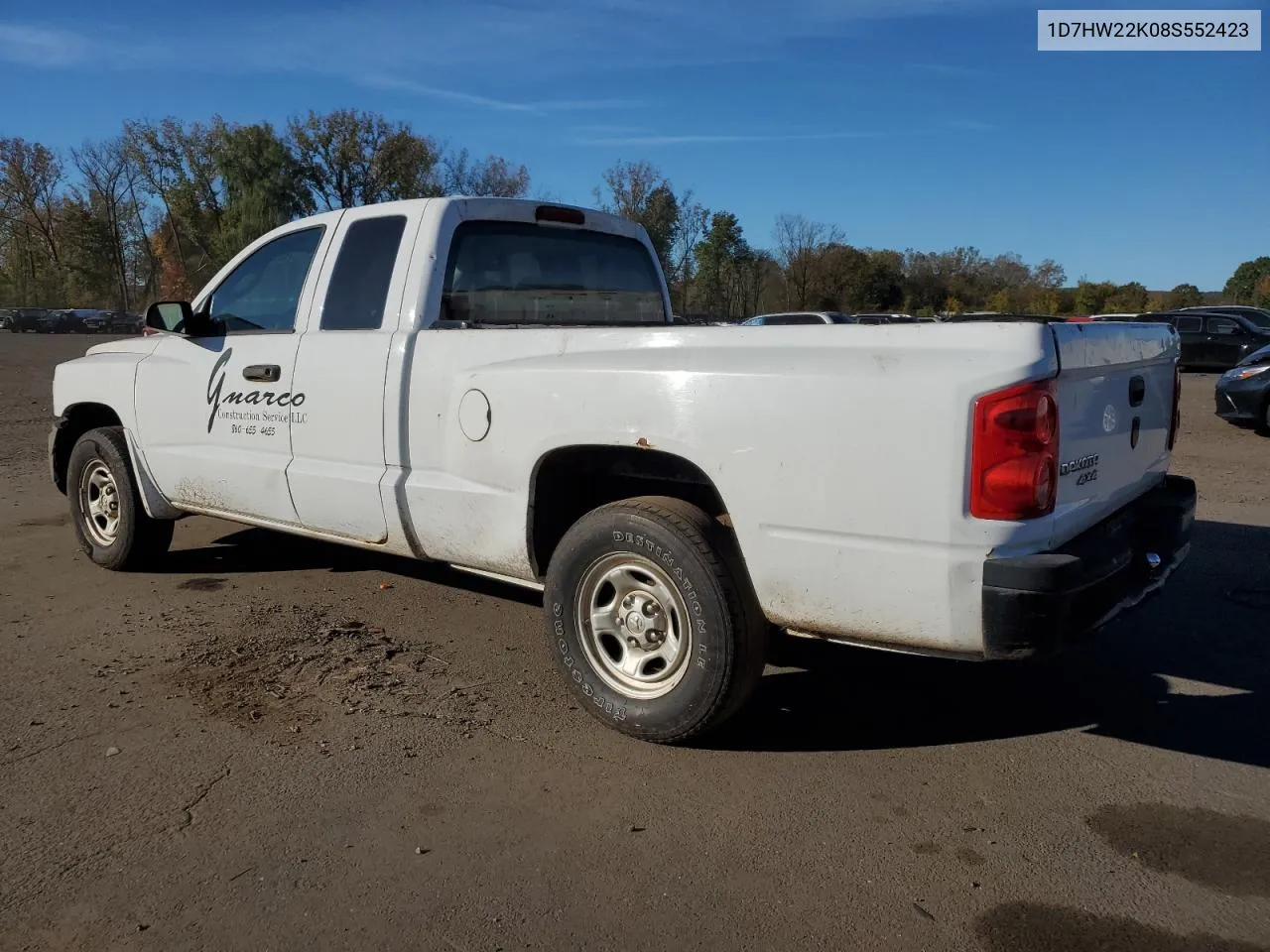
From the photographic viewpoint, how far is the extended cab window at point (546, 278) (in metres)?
4.79

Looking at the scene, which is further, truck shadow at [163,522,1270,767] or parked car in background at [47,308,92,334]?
parked car in background at [47,308,92,334]

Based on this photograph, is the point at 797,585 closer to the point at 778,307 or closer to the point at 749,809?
the point at 749,809

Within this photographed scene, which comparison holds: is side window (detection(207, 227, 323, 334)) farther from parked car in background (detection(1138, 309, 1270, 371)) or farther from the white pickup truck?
parked car in background (detection(1138, 309, 1270, 371))

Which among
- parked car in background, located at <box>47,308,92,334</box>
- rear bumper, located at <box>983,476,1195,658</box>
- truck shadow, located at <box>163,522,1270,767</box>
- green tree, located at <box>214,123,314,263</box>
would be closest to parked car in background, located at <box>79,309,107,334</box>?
parked car in background, located at <box>47,308,92,334</box>

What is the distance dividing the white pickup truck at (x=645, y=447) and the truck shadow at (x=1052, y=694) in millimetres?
634

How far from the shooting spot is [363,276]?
4.91m

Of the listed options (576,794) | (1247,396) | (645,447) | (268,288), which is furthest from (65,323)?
(576,794)

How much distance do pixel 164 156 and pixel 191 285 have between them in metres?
8.06

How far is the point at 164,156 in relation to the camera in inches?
2409

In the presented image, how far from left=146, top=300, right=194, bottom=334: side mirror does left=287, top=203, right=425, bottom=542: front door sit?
3.51 feet

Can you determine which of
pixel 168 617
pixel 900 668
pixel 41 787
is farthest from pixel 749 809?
pixel 168 617

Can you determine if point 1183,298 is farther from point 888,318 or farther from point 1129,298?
point 888,318

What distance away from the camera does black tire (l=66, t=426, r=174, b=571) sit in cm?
593

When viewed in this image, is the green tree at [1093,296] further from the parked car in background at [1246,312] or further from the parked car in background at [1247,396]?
the parked car in background at [1247,396]
